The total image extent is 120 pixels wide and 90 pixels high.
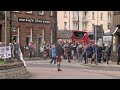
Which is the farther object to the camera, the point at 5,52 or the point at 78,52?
Answer: the point at 78,52

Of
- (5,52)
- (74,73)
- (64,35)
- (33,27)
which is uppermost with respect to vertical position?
(33,27)

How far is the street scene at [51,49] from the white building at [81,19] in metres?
7.09

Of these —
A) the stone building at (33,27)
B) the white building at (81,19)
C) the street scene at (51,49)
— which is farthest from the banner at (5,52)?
the white building at (81,19)

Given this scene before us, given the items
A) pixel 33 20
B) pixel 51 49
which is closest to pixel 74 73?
pixel 51 49

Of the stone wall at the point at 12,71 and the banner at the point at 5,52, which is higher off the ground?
the banner at the point at 5,52

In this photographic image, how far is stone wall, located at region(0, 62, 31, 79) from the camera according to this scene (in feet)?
55.5

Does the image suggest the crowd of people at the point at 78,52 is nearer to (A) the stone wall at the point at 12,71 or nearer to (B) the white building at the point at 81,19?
(A) the stone wall at the point at 12,71

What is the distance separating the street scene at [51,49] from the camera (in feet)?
67.4

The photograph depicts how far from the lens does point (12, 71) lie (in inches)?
698

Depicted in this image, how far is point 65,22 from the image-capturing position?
83188mm

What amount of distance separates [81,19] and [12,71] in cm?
6949

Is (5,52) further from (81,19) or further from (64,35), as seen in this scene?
(81,19)

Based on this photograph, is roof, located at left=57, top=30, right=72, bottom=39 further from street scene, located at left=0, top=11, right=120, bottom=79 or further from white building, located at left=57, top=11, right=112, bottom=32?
white building, located at left=57, top=11, right=112, bottom=32
